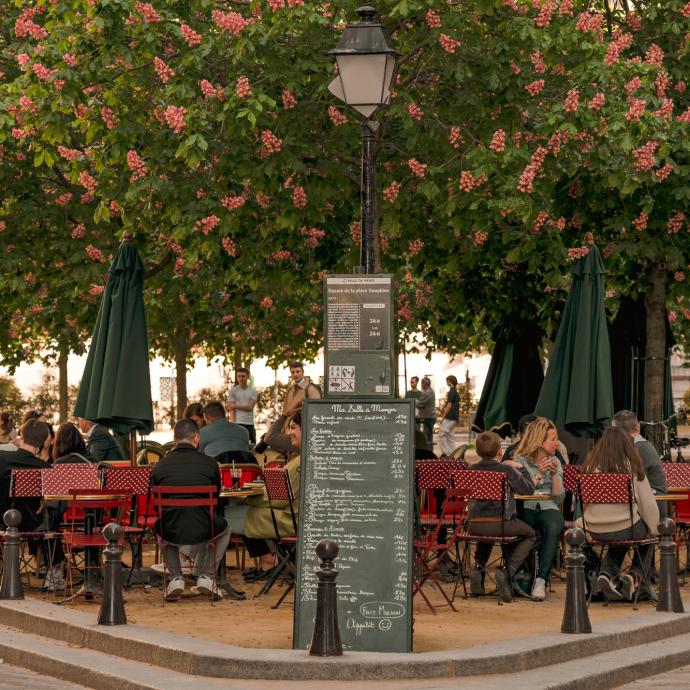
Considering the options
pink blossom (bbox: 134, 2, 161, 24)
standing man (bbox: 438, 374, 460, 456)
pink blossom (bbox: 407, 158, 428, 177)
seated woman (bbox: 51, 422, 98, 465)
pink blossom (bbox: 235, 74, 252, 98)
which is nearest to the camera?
seated woman (bbox: 51, 422, 98, 465)

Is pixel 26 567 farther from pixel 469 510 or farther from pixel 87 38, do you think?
pixel 87 38

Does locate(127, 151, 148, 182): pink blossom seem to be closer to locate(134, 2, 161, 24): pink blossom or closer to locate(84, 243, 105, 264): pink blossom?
locate(134, 2, 161, 24): pink blossom

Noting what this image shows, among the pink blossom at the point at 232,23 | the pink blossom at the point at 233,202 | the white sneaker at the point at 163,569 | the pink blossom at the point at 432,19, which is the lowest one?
the white sneaker at the point at 163,569

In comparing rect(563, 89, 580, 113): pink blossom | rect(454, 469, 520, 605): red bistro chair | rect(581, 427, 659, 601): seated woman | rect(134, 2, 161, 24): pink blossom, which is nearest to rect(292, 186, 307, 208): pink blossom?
rect(134, 2, 161, 24): pink blossom

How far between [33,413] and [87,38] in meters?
4.28

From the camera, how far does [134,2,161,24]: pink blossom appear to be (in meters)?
15.5

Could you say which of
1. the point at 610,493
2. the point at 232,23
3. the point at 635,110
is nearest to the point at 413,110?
the point at 232,23

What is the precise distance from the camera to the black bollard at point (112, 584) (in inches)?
433

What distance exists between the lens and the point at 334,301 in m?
10.5

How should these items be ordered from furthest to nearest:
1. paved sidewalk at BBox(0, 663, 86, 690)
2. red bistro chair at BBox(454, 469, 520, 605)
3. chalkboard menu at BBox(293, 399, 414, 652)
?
red bistro chair at BBox(454, 469, 520, 605) → chalkboard menu at BBox(293, 399, 414, 652) → paved sidewalk at BBox(0, 663, 86, 690)

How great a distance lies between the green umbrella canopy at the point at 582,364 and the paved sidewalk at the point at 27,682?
662 centimetres

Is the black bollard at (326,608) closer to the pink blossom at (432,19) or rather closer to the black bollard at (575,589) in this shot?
the black bollard at (575,589)

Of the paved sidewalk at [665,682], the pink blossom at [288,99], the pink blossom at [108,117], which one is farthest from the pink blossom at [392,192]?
the paved sidewalk at [665,682]

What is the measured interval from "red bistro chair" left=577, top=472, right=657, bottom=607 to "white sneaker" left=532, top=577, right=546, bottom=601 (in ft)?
1.99
